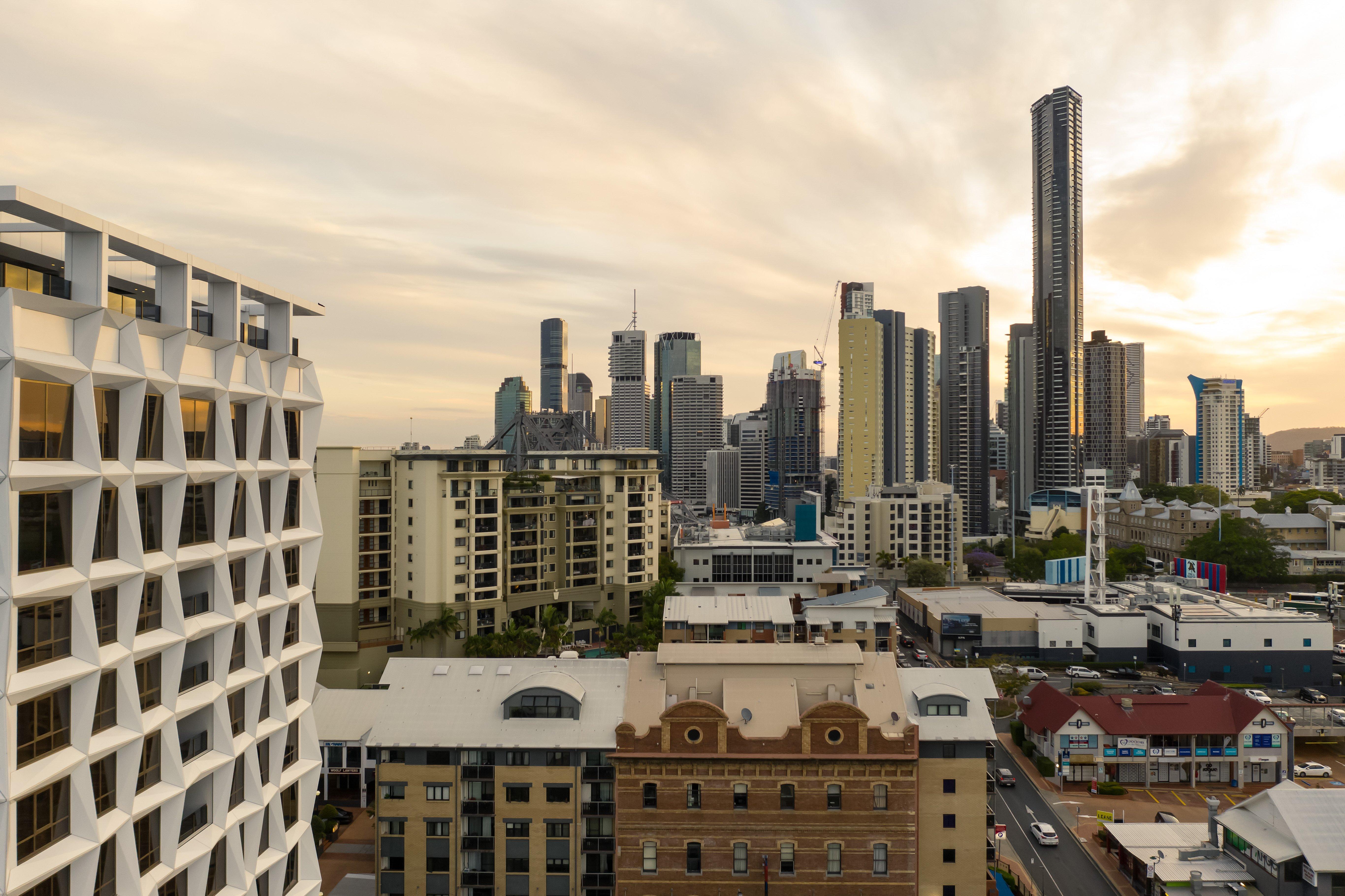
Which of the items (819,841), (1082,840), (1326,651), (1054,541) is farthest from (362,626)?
(1054,541)

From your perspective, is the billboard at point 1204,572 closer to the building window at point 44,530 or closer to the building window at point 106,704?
the building window at point 106,704

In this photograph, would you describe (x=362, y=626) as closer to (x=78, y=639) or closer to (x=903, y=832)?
(x=903, y=832)

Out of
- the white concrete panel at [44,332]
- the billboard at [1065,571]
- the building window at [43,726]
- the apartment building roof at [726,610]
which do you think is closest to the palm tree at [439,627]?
the apartment building roof at [726,610]

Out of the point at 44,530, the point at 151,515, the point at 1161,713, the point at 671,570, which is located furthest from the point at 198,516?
the point at 671,570

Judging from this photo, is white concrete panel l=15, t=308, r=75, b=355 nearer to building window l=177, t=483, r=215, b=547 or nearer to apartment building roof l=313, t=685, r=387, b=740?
building window l=177, t=483, r=215, b=547

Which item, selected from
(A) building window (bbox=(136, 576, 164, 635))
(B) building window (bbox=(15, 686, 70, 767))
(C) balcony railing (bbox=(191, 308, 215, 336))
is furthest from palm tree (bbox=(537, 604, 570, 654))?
(B) building window (bbox=(15, 686, 70, 767))
